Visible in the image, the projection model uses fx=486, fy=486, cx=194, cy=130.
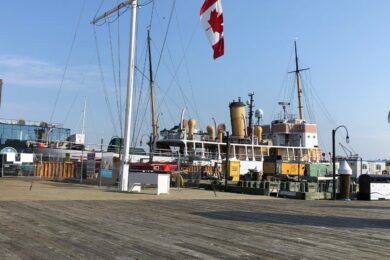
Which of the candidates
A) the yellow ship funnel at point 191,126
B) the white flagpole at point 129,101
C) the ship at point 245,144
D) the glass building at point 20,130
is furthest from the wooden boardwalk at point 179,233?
the glass building at point 20,130

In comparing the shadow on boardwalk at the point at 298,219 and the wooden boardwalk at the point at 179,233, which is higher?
the wooden boardwalk at the point at 179,233

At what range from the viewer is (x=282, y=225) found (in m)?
11.3

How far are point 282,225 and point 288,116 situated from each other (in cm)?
5156

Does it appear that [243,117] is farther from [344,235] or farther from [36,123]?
[344,235]

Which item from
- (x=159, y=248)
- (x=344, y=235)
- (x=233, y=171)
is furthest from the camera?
(x=233, y=171)

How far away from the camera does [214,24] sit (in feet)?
68.9

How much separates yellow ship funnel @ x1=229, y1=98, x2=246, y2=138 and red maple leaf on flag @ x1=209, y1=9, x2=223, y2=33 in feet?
118

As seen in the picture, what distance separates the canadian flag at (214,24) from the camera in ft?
68.5

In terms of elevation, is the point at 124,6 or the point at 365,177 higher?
the point at 124,6

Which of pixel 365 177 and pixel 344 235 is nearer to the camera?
pixel 344 235

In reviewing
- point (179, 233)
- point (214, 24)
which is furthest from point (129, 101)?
point (179, 233)

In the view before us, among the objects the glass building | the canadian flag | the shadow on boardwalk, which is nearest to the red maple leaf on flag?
the canadian flag

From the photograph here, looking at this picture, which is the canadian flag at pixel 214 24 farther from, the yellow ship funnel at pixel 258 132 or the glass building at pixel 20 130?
the glass building at pixel 20 130

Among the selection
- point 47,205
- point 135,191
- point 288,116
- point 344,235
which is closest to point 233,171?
point 135,191
